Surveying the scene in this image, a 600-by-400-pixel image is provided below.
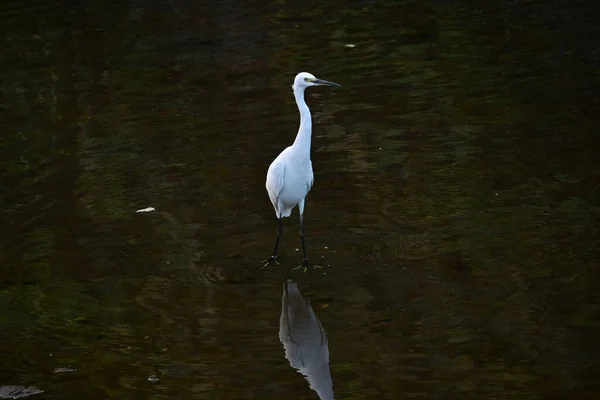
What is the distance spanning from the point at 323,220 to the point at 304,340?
6.51ft

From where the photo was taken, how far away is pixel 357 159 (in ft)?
31.3

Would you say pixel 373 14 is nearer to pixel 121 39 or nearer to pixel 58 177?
pixel 121 39

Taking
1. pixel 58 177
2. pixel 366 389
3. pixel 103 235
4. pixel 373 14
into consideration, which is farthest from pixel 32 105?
pixel 366 389

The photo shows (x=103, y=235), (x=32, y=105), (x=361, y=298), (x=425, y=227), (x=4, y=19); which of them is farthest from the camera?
(x=4, y=19)

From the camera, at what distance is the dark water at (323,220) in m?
6.00

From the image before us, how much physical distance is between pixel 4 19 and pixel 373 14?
6992mm

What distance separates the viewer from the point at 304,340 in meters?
6.34

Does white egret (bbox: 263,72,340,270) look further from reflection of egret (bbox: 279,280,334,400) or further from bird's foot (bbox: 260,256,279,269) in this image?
reflection of egret (bbox: 279,280,334,400)

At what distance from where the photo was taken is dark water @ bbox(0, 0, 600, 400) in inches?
236

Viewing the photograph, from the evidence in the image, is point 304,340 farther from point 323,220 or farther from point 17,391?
point 323,220

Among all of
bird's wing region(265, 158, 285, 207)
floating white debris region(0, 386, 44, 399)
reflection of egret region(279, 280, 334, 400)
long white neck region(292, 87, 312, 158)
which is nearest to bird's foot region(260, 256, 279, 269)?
reflection of egret region(279, 280, 334, 400)

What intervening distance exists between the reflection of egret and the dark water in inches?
1.1

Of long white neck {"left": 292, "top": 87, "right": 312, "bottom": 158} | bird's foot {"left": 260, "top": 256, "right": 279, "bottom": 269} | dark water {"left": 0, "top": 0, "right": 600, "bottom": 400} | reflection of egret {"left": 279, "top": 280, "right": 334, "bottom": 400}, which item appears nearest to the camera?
reflection of egret {"left": 279, "top": 280, "right": 334, "bottom": 400}

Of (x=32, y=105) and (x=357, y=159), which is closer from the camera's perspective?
(x=357, y=159)
